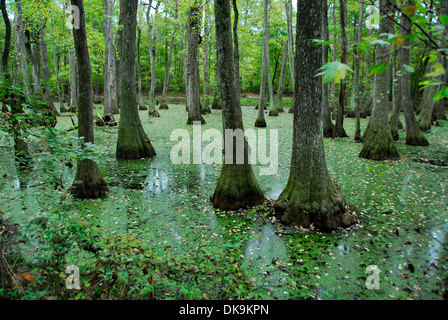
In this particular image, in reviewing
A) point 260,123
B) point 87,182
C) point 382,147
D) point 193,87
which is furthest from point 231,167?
point 193,87

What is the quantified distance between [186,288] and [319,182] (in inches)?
109

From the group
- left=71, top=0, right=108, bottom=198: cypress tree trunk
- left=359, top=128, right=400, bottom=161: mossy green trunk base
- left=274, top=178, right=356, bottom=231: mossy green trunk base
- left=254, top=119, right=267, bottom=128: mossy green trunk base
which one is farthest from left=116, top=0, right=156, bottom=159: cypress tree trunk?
left=254, top=119, right=267, bottom=128: mossy green trunk base

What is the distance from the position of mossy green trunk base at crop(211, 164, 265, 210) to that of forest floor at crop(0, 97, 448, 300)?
9.0 inches

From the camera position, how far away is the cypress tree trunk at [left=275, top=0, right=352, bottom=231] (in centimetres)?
427

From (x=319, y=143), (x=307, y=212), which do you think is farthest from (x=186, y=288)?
(x=319, y=143)

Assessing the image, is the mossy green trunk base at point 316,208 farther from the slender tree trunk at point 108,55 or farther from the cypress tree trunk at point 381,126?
the slender tree trunk at point 108,55

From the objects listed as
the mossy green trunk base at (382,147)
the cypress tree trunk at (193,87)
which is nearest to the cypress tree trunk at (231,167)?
the mossy green trunk base at (382,147)

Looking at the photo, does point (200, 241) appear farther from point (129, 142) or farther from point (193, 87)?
point (193, 87)

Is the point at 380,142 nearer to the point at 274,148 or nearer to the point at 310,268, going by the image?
the point at 274,148

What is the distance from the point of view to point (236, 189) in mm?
5121

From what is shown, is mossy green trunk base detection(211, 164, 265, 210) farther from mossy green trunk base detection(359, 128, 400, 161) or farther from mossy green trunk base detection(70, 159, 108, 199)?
mossy green trunk base detection(359, 128, 400, 161)

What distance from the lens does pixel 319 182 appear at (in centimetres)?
448

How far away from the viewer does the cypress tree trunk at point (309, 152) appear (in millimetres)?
4266
